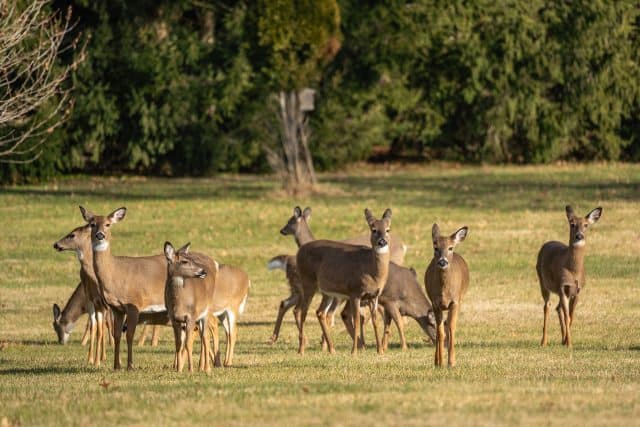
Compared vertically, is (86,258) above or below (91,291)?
above

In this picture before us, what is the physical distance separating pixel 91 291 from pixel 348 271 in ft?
9.39

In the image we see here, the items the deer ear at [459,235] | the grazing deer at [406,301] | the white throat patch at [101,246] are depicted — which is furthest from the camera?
the grazing deer at [406,301]

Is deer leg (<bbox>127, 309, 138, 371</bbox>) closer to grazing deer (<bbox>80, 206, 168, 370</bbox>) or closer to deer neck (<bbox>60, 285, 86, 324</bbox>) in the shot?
grazing deer (<bbox>80, 206, 168, 370</bbox>)

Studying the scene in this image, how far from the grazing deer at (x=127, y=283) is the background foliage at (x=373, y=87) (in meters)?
22.5

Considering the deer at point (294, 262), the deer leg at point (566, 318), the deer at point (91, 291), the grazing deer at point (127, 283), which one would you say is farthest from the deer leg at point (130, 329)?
the deer leg at point (566, 318)

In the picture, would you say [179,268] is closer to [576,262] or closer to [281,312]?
[281,312]

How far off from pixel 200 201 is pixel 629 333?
668 inches

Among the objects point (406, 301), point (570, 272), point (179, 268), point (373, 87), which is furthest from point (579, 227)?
point (373, 87)

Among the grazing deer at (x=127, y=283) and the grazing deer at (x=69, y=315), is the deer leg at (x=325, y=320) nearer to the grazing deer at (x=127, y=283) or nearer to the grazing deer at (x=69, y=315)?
the grazing deer at (x=127, y=283)

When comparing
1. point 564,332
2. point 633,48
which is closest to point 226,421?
point 564,332

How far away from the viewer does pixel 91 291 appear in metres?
15.2

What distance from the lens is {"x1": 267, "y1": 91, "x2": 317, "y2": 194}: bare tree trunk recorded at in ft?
107

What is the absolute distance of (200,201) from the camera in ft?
107

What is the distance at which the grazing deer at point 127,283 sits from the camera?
14000mm
